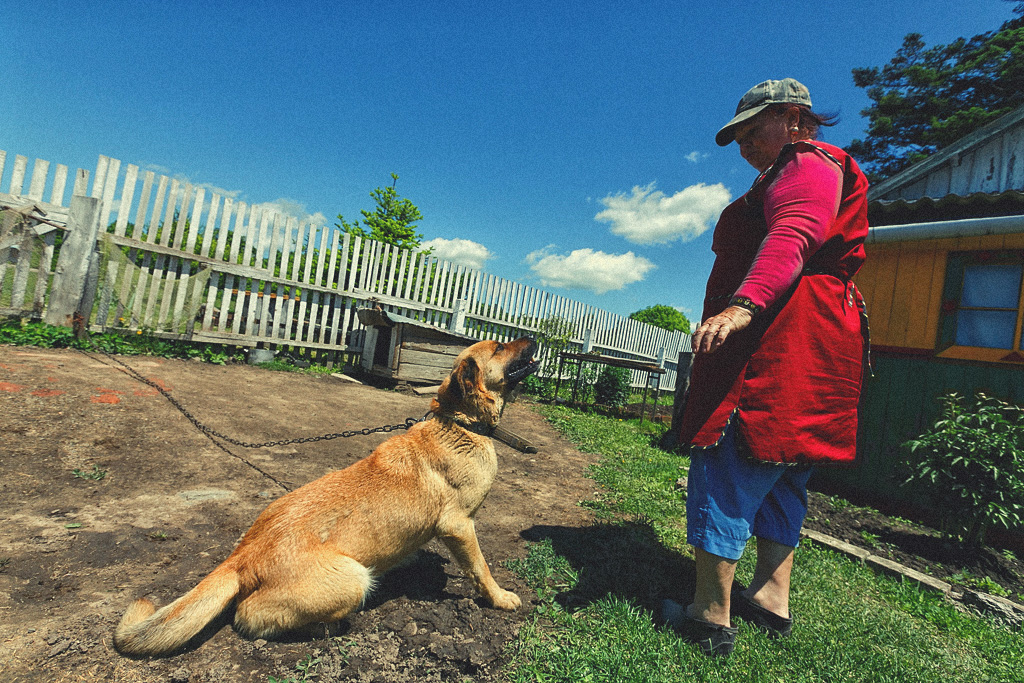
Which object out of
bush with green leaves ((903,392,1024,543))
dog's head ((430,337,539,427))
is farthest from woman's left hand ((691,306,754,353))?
bush with green leaves ((903,392,1024,543))

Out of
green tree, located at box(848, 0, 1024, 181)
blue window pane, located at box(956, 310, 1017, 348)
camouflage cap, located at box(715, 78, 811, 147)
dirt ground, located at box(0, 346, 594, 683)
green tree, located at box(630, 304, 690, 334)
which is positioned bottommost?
dirt ground, located at box(0, 346, 594, 683)

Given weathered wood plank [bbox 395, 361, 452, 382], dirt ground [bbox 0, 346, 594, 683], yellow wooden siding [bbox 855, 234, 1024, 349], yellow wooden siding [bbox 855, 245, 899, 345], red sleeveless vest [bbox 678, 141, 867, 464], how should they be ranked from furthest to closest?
weathered wood plank [bbox 395, 361, 452, 382], yellow wooden siding [bbox 855, 245, 899, 345], yellow wooden siding [bbox 855, 234, 1024, 349], red sleeveless vest [bbox 678, 141, 867, 464], dirt ground [bbox 0, 346, 594, 683]

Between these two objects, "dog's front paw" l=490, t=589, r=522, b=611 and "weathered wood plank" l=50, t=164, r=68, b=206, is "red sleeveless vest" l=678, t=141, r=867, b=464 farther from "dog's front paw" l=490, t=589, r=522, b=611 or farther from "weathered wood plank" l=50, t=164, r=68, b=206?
"weathered wood plank" l=50, t=164, r=68, b=206

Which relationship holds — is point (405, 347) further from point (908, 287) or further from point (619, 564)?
point (908, 287)

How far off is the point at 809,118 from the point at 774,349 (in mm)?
1181

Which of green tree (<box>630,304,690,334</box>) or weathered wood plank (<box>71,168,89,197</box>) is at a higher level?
green tree (<box>630,304,690,334</box>)

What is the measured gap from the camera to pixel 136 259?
6.40m

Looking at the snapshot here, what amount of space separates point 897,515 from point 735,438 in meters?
4.42

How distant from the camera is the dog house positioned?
7.28 m

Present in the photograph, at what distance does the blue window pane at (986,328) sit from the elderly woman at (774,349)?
4.44 m

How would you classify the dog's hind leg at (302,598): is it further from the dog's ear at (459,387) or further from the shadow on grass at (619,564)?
the shadow on grass at (619,564)

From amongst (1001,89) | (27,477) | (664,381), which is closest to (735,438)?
(27,477)

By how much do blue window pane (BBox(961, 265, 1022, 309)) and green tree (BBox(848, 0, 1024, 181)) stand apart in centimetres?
1335

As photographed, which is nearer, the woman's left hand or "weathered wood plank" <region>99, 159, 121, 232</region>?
the woman's left hand
